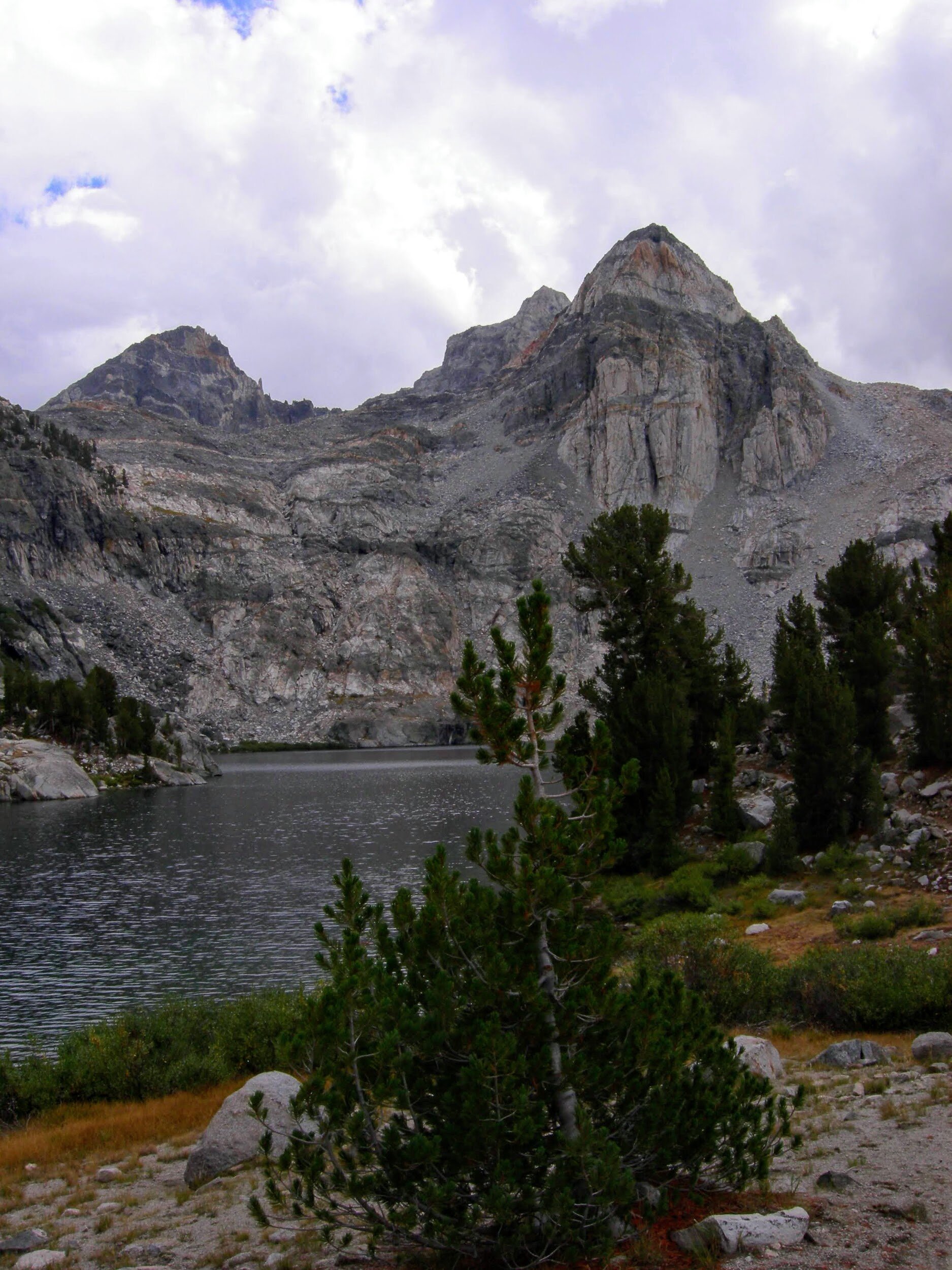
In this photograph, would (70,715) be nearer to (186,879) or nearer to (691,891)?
(186,879)

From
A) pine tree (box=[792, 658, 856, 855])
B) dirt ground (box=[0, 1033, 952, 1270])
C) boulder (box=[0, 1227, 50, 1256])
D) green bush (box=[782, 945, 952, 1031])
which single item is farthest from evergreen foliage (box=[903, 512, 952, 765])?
boulder (box=[0, 1227, 50, 1256])

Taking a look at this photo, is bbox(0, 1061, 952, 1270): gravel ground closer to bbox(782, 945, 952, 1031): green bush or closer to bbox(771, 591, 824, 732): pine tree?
bbox(782, 945, 952, 1031): green bush

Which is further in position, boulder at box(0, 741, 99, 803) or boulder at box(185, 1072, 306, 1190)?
boulder at box(0, 741, 99, 803)

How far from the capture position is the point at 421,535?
189250mm

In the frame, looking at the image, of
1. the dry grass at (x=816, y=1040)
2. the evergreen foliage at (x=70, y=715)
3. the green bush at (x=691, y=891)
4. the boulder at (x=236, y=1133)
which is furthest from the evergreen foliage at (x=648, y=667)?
the evergreen foliage at (x=70, y=715)

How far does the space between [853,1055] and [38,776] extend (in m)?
74.6

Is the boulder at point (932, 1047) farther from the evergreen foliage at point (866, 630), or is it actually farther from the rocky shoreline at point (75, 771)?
the rocky shoreline at point (75, 771)

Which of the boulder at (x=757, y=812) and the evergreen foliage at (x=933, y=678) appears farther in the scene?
the boulder at (x=757, y=812)

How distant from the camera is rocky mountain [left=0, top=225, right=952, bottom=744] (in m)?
151

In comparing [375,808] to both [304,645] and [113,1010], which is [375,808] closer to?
[113,1010]

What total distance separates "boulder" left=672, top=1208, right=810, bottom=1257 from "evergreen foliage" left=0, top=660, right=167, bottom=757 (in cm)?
9146

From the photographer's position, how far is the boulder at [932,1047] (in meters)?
13.0

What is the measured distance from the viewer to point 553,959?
25.0 feet

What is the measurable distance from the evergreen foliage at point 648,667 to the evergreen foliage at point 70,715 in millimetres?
67035
